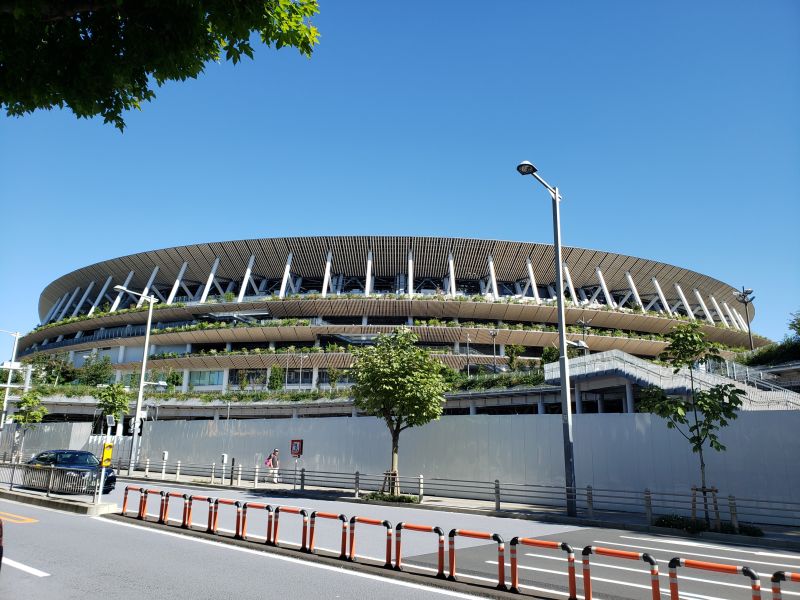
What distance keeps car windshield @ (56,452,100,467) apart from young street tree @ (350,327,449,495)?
1160 centimetres

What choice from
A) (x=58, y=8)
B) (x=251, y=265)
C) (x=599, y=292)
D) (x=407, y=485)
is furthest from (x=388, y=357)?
(x=599, y=292)

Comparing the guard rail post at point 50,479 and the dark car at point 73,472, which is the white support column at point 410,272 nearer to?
the dark car at point 73,472

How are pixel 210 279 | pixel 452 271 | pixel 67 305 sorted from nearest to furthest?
pixel 452 271, pixel 210 279, pixel 67 305

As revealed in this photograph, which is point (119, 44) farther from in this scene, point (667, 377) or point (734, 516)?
point (667, 377)

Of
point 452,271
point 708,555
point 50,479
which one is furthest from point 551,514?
point 452,271

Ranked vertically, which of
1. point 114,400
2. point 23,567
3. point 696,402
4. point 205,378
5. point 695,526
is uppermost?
point 205,378

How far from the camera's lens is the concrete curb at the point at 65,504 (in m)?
15.6

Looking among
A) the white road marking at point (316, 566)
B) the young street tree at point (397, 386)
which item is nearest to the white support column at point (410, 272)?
the young street tree at point (397, 386)

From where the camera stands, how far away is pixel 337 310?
61969mm

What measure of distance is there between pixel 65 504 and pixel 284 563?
35.2 ft

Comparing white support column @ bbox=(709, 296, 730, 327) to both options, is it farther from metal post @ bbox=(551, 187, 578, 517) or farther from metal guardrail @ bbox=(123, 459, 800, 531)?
metal post @ bbox=(551, 187, 578, 517)

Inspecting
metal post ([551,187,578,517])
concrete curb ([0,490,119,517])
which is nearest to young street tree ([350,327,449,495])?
metal post ([551,187,578,517])

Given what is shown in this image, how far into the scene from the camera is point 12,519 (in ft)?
48.0

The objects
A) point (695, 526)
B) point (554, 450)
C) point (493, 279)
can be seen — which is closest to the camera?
point (695, 526)
